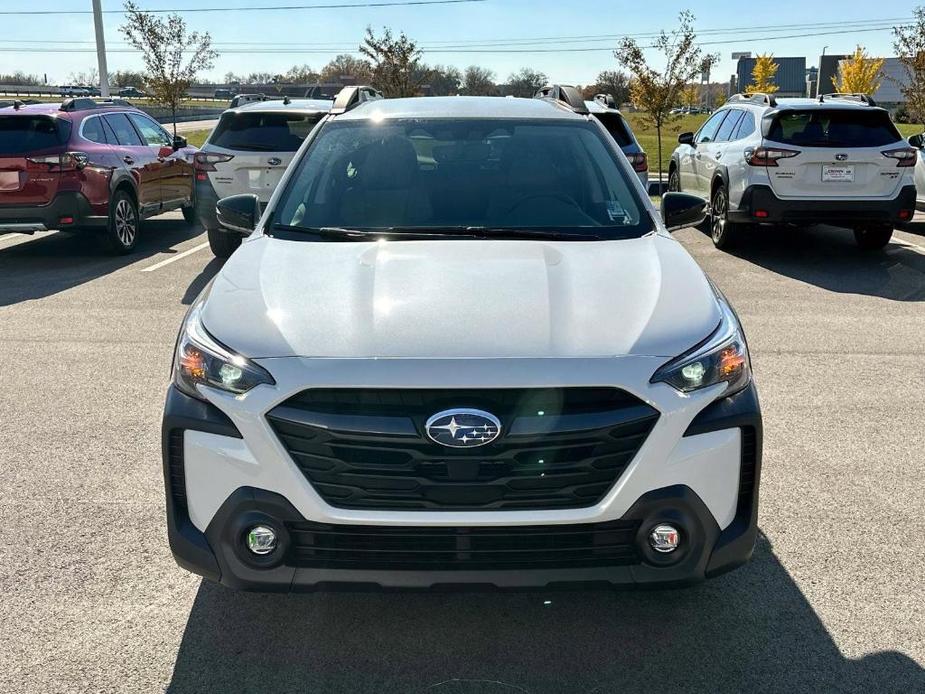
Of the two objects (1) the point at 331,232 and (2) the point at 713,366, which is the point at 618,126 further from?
(2) the point at 713,366

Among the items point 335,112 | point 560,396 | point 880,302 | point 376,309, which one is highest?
point 335,112

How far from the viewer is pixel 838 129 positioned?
10336mm

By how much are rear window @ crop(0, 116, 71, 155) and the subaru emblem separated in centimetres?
923

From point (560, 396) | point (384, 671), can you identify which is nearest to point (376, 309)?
point (560, 396)

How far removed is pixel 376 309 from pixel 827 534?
212 cm

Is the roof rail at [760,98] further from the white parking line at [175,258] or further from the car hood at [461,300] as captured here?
the car hood at [461,300]

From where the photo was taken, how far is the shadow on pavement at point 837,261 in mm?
9328

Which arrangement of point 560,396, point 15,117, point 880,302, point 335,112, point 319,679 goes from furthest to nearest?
point 15,117 < point 880,302 < point 335,112 < point 319,679 < point 560,396

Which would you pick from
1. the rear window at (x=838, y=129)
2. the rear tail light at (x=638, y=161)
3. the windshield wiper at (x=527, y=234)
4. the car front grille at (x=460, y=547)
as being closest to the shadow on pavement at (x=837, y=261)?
the rear window at (x=838, y=129)

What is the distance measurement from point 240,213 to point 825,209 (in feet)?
24.7

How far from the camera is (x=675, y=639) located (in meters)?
3.14

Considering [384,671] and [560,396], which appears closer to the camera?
[560,396]

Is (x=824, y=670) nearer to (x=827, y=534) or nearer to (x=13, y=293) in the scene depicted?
(x=827, y=534)

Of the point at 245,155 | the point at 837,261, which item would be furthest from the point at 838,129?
the point at 245,155
